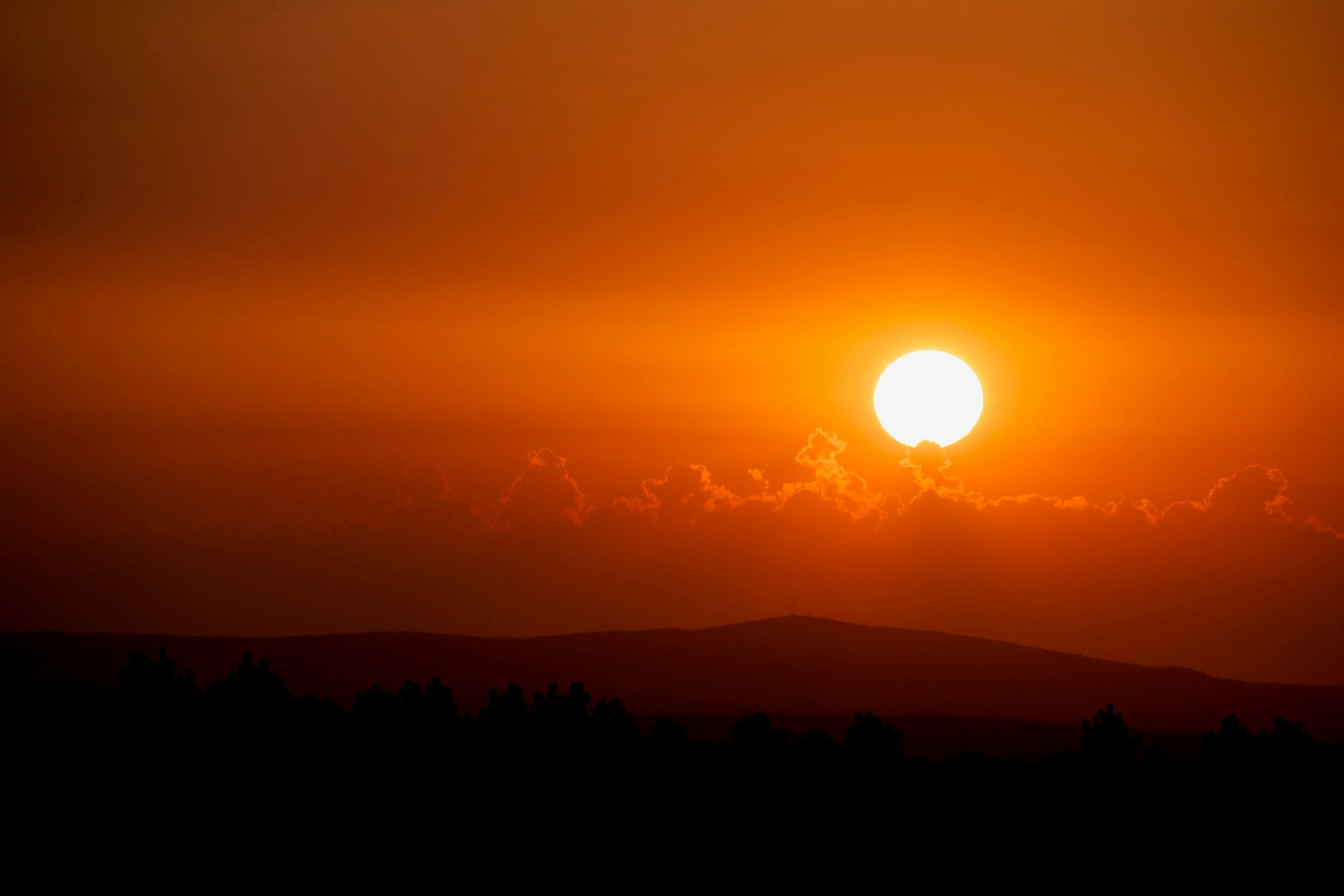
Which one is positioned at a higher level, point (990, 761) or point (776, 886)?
point (990, 761)

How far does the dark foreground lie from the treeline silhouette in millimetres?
253

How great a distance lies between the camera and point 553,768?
11175 cm

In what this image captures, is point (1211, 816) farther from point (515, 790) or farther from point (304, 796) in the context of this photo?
point (304, 796)

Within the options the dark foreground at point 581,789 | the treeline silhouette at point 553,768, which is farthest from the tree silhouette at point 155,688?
the dark foreground at point 581,789

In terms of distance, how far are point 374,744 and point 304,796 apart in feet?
44.7

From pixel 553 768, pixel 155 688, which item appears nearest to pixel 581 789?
pixel 553 768

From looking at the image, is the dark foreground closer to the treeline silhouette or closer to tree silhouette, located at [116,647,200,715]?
the treeline silhouette

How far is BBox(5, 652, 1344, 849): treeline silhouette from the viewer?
333 ft

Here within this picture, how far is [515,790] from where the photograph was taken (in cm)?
10481

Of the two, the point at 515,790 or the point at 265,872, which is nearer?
the point at 265,872

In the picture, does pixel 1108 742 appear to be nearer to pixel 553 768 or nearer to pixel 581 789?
pixel 581 789

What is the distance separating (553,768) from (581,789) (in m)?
6.08

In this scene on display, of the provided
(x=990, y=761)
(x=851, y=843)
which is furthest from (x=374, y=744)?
(x=990, y=761)

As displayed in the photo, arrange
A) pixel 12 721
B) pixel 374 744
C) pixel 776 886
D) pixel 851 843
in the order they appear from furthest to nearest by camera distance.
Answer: pixel 12 721
pixel 374 744
pixel 851 843
pixel 776 886
